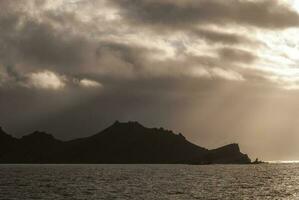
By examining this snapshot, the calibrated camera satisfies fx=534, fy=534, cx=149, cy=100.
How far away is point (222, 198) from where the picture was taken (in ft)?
340

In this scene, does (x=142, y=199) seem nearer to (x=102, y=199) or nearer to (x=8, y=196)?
(x=102, y=199)

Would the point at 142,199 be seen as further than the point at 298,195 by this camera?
No

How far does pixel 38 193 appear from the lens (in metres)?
112

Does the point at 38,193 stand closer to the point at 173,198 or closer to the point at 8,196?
the point at 8,196

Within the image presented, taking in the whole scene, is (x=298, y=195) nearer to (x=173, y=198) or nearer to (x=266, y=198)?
(x=266, y=198)

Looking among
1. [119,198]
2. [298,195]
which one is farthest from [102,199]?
[298,195]

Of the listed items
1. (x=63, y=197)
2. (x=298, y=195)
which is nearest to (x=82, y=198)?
(x=63, y=197)

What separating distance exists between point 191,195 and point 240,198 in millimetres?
10796

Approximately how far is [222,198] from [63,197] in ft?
101

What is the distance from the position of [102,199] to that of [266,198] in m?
32.8

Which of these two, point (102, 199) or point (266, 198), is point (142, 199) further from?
point (266, 198)

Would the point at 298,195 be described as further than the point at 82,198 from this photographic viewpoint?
Yes

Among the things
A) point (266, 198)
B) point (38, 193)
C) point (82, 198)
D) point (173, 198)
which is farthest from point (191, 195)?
point (38, 193)

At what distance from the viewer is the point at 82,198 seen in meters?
102
